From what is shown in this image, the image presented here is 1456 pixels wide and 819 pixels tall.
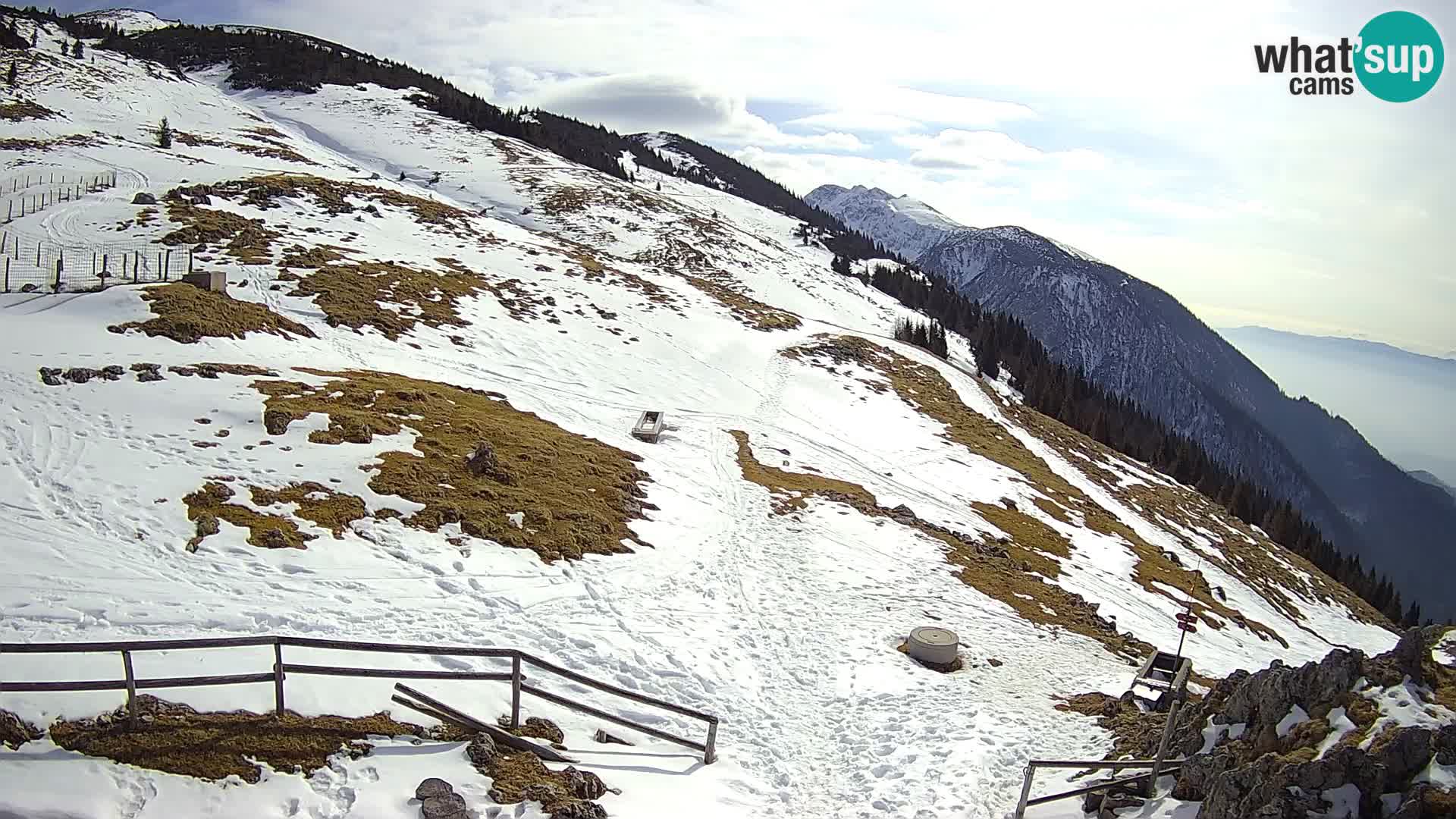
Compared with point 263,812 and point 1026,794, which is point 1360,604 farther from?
point 263,812

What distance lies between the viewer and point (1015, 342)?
127 metres

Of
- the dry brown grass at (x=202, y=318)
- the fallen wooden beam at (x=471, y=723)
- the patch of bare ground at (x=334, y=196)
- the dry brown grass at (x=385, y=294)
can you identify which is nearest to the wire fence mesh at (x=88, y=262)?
the dry brown grass at (x=202, y=318)

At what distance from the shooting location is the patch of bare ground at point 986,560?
22.3m

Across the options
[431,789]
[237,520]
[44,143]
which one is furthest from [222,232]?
[431,789]

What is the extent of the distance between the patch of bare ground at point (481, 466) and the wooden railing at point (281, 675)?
7.36 meters

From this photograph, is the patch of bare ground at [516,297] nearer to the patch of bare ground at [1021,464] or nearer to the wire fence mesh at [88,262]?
the wire fence mesh at [88,262]

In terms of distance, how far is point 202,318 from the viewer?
86.6ft

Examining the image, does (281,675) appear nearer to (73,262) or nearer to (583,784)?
(583,784)

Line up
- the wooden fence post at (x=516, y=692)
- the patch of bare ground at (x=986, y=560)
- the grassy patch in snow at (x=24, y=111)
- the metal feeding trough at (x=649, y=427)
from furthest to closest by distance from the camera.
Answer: the grassy patch in snow at (x=24, y=111), the metal feeding trough at (x=649, y=427), the patch of bare ground at (x=986, y=560), the wooden fence post at (x=516, y=692)

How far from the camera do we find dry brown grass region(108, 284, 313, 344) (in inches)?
983

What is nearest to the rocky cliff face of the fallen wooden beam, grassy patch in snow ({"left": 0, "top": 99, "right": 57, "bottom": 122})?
the fallen wooden beam

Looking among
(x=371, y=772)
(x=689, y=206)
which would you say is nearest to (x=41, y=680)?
(x=371, y=772)

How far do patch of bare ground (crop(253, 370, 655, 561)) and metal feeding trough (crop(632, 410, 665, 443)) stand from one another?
336 cm

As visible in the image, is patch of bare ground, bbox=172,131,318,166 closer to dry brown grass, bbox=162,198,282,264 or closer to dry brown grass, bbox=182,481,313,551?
dry brown grass, bbox=162,198,282,264
